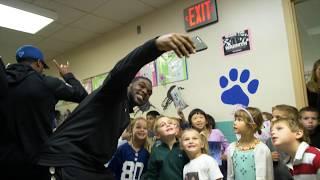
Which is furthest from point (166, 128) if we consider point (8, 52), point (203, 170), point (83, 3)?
point (8, 52)

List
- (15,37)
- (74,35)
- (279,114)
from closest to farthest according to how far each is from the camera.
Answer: (279,114), (15,37), (74,35)

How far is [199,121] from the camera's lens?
9.52 ft

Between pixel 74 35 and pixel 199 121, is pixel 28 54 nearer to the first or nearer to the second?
pixel 199 121

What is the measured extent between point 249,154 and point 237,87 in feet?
3.83

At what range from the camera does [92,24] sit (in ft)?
14.2

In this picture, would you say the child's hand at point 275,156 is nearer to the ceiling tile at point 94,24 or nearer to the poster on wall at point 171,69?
the poster on wall at point 171,69

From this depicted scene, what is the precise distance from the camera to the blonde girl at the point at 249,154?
194cm

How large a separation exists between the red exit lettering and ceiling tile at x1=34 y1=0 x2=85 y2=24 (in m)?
1.48

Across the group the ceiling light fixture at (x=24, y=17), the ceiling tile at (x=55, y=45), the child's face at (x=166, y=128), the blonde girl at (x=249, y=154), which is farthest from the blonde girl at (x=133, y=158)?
the ceiling tile at (x=55, y=45)

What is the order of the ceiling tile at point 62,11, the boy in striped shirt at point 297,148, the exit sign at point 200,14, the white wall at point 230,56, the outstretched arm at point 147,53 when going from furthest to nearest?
1. the ceiling tile at point 62,11
2. the exit sign at point 200,14
3. the white wall at point 230,56
4. the boy in striped shirt at point 297,148
5. the outstretched arm at point 147,53

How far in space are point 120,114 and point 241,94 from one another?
2053 millimetres

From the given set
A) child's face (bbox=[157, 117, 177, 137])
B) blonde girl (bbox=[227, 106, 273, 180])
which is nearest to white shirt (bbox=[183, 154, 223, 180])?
blonde girl (bbox=[227, 106, 273, 180])

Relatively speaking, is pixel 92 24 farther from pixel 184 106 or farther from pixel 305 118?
pixel 305 118

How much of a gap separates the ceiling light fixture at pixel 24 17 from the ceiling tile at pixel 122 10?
25.5 inches
